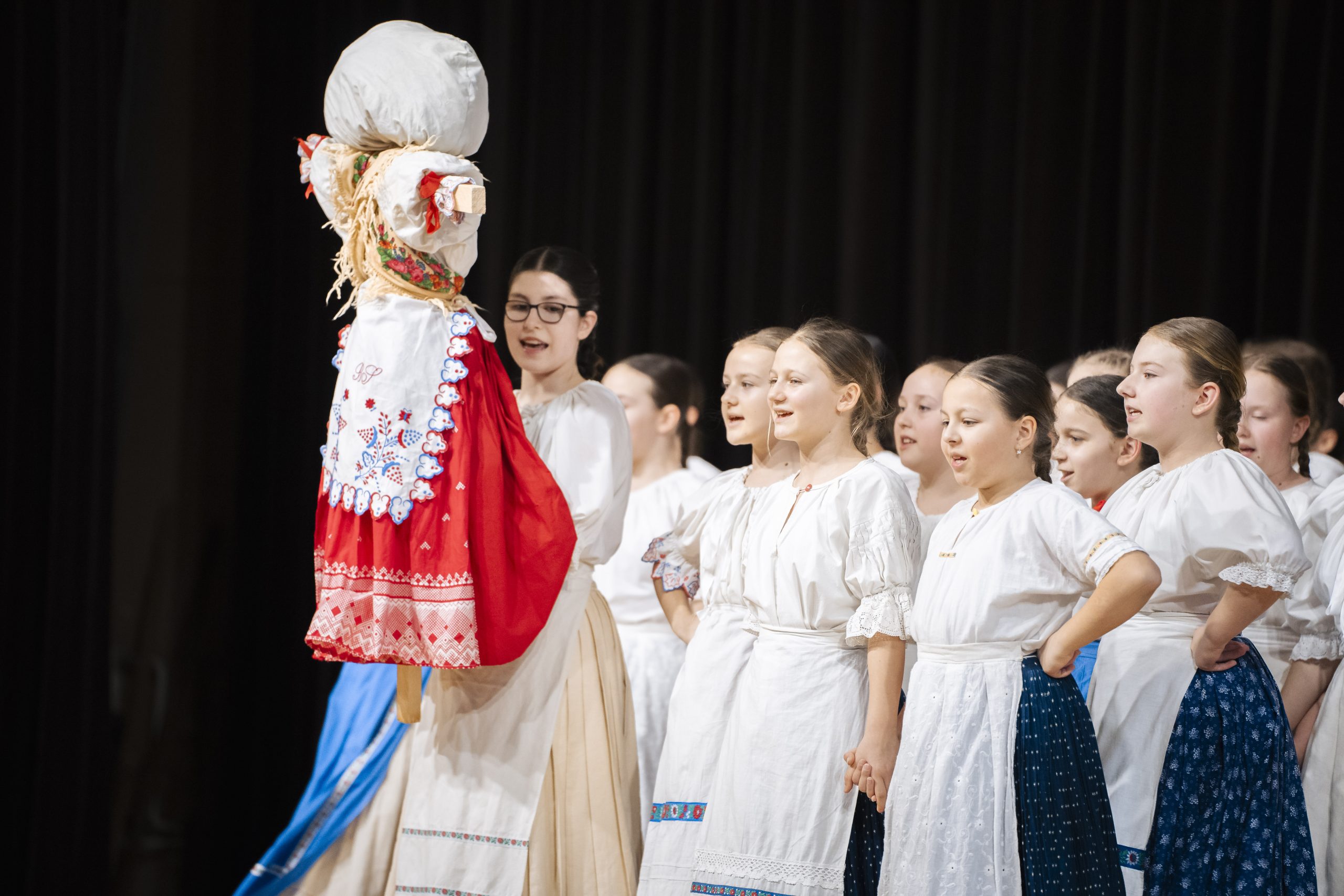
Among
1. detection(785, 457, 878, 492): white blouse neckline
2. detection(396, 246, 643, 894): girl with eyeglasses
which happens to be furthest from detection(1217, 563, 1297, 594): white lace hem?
detection(396, 246, 643, 894): girl with eyeglasses

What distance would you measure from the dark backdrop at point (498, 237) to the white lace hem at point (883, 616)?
182 cm

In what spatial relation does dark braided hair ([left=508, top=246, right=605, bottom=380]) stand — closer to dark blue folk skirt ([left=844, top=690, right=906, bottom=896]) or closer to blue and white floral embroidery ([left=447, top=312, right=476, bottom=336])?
blue and white floral embroidery ([left=447, top=312, right=476, bottom=336])

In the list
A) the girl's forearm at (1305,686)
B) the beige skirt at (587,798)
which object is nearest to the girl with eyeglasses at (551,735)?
the beige skirt at (587,798)

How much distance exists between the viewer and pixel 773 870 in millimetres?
2414

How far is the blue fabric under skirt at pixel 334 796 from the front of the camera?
2908 millimetres

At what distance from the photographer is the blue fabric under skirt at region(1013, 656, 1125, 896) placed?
7.16 feet

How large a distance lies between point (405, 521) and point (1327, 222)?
284cm

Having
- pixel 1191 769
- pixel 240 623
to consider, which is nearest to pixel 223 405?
pixel 240 623

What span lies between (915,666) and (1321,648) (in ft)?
3.12

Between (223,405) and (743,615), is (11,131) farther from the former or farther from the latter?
(743,615)

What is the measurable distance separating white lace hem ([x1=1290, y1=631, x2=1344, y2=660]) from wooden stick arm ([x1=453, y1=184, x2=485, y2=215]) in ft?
6.17

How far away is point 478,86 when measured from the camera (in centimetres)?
258

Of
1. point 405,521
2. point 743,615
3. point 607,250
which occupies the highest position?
point 607,250

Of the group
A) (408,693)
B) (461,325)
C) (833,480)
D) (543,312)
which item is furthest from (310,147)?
(833,480)
